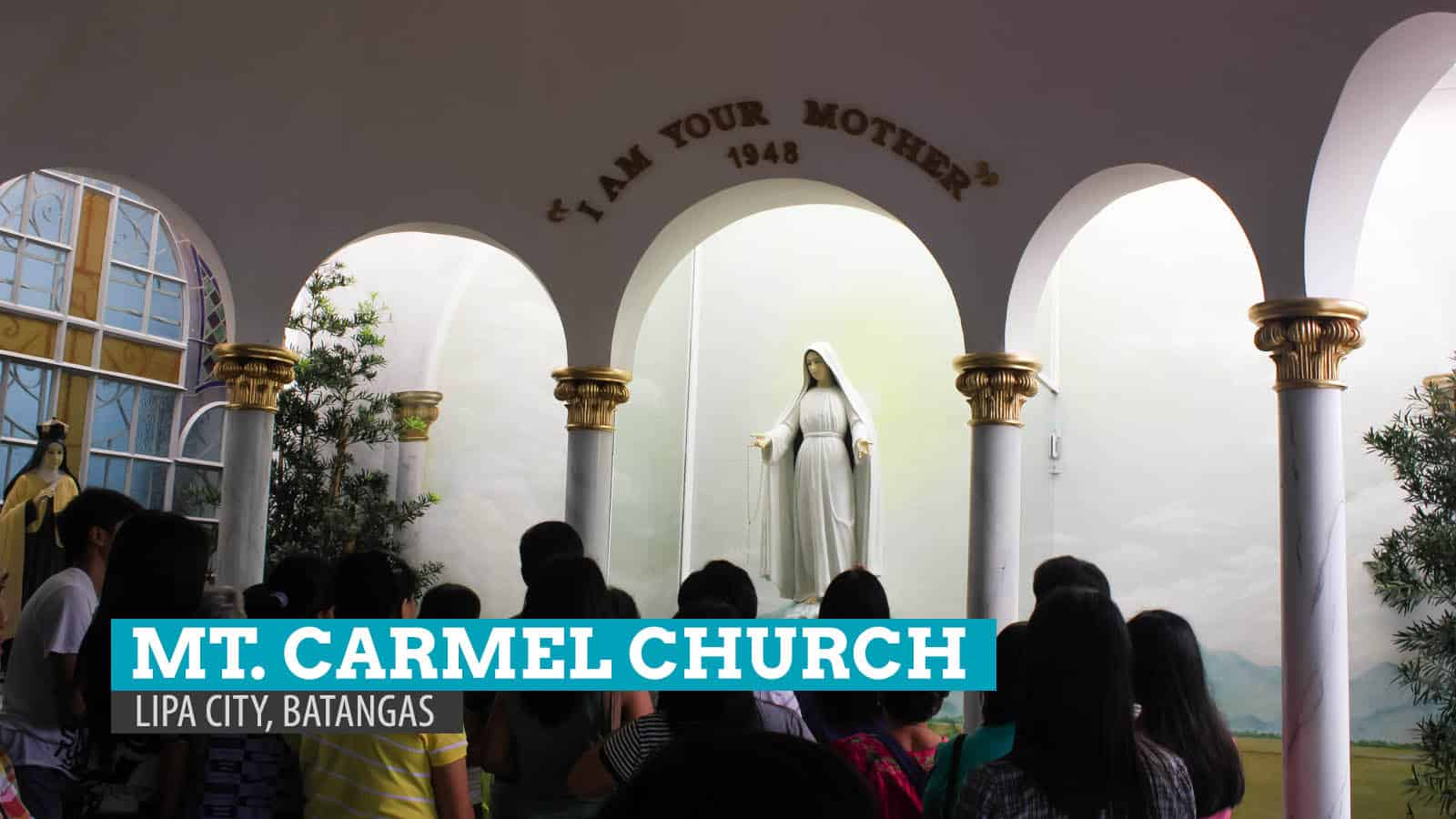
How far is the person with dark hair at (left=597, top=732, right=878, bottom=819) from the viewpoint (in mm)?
1069

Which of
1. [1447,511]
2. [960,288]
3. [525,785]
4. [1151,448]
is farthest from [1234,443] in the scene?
[525,785]

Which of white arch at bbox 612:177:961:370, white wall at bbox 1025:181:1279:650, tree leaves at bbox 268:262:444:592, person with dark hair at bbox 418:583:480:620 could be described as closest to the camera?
person with dark hair at bbox 418:583:480:620

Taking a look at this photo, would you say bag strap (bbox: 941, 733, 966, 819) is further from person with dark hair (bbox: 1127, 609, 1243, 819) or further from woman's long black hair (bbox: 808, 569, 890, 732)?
person with dark hair (bbox: 1127, 609, 1243, 819)

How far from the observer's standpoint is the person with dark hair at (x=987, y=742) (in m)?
2.91

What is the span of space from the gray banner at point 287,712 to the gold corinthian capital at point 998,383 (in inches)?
185

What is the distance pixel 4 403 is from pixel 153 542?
25.2 ft

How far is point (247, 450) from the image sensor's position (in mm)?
8234

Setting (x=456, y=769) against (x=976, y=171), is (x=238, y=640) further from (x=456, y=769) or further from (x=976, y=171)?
(x=976, y=171)

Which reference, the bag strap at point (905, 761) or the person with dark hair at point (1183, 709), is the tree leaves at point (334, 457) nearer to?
the bag strap at point (905, 761)

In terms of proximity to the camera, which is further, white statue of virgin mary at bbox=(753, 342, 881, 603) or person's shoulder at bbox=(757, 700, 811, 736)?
white statue of virgin mary at bbox=(753, 342, 881, 603)

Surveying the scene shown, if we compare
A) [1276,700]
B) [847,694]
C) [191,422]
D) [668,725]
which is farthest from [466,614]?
[191,422]

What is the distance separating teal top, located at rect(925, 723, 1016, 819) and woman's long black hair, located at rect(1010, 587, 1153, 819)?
39cm

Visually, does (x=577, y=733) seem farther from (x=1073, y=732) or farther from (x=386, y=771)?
(x=1073, y=732)

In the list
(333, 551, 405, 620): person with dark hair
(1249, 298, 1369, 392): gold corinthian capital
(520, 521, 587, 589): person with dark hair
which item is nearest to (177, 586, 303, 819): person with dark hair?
(333, 551, 405, 620): person with dark hair
